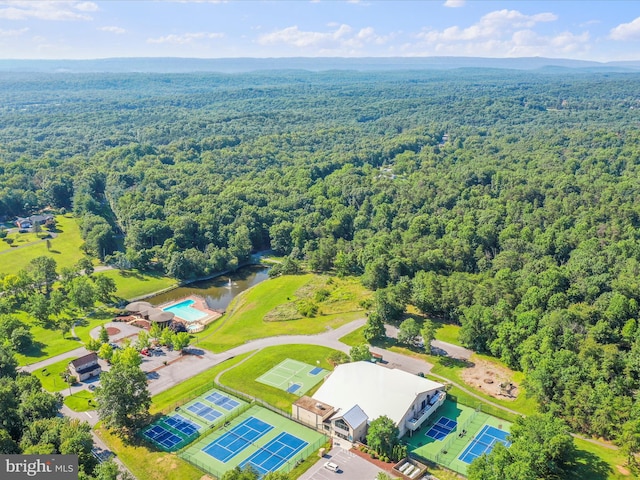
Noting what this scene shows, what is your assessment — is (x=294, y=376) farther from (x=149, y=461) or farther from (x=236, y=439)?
(x=149, y=461)

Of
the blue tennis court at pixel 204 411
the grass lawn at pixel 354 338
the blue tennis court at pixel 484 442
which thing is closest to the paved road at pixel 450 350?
the grass lawn at pixel 354 338

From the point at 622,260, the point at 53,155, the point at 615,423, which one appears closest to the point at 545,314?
the point at 615,423

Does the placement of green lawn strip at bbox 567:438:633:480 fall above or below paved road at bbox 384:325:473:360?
above

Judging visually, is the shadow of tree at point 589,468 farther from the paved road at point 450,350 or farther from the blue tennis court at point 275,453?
the blue tennis court at point 275,453

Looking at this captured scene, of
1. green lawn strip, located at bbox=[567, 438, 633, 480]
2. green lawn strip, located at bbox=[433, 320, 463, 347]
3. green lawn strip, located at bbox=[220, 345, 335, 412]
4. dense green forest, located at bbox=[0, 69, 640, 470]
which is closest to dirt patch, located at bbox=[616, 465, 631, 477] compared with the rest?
green lawn strip, located at bbox=[567, 438, 633, 480]

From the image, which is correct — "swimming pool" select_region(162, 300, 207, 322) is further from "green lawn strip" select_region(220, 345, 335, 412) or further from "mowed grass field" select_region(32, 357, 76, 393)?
"mowed grass field" select_region(32, 357, 76, 393)
